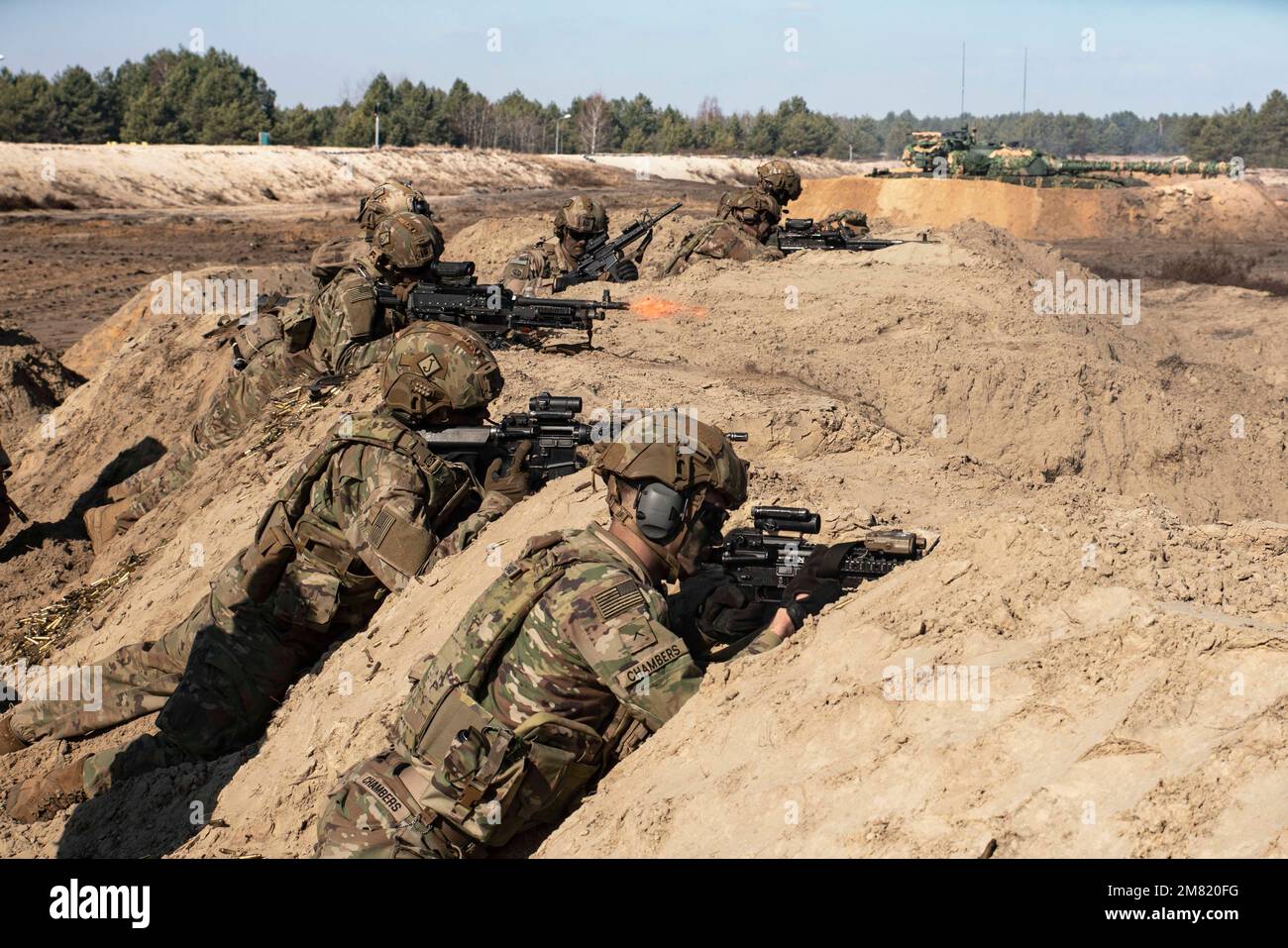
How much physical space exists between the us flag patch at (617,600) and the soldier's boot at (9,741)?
497cm

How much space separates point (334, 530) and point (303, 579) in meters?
0.34

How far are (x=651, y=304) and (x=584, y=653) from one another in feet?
36.7

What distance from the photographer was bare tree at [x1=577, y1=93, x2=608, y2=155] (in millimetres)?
84062

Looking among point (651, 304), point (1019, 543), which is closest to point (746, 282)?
point (651, 304)

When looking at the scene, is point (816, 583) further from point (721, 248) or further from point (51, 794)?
point (721, 248)

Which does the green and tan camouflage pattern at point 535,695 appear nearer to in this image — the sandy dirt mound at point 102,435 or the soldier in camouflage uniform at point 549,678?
the soldier in camouflage uniform at point 549,678

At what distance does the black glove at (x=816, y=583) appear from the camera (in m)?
4.88

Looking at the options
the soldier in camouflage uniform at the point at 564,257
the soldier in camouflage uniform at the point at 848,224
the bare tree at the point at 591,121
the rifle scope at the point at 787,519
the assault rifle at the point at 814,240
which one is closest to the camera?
the rifle scope at the point at 787,519

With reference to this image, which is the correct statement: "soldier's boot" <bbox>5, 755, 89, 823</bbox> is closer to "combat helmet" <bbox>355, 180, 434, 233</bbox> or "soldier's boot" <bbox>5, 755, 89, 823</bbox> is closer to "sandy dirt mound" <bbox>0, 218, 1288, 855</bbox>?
"sandy dirt mound" <bbox>0, 218, 1288, 855</bbox>

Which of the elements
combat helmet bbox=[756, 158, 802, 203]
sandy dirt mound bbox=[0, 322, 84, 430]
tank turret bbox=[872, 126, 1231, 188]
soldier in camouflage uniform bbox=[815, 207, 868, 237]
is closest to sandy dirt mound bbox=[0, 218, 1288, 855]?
sandy dirt mound bbox=[0, 322, 84, 430]

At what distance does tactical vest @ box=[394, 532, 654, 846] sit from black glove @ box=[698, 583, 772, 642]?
27.6 inches

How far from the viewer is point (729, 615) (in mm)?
4879

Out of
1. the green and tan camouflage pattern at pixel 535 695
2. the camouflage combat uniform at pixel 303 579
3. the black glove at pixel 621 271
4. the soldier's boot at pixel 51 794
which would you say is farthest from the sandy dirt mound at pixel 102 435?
the green and tan camouflage pattern at pixel 535 695
